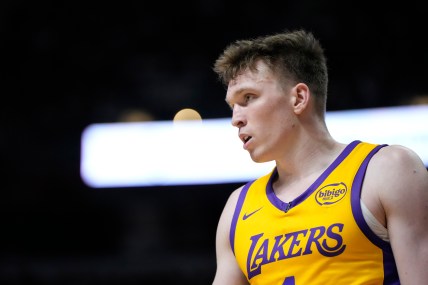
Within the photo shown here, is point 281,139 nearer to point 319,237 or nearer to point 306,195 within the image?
point 306,195

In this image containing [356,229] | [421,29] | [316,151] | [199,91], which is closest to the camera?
[356,229]

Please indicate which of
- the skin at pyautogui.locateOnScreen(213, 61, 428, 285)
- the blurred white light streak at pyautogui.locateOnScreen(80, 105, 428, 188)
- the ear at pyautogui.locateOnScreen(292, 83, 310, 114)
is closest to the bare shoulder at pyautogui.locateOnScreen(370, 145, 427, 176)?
the skin at pyautogui.locateOnScreen(213, 61, 428, 285)

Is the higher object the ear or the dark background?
the dark background

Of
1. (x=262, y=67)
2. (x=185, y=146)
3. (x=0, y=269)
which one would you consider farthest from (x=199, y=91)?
(x=262, y=67)

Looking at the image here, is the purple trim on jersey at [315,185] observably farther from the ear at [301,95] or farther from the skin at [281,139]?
the ear at [301,95]

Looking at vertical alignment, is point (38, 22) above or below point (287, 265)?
above

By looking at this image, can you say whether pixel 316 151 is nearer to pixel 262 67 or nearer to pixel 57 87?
pixel 262 67

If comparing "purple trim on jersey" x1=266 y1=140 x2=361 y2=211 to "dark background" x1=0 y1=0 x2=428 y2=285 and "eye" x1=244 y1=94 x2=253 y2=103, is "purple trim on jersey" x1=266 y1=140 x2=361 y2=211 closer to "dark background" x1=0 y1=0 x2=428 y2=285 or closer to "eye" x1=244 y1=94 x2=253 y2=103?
"eye" x1=244 y1=94 x2=253 y2=103

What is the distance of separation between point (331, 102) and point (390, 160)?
5856 millimetres

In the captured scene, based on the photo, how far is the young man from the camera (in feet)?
8.11

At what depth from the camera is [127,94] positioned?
8.88 m

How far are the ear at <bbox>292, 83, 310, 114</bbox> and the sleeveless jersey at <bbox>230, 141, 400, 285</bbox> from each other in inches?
10.1

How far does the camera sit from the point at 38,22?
8328 millimetres

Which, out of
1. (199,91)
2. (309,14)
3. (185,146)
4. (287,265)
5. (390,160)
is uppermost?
(309,14)
